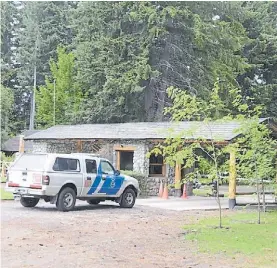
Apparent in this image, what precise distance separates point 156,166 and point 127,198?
7145mm

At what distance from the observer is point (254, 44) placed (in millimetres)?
37469

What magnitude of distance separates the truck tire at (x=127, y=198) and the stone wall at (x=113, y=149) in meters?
4.55

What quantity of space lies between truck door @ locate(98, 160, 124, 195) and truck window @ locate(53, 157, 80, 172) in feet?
3.16

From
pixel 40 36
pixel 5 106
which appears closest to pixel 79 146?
pixel 5 106

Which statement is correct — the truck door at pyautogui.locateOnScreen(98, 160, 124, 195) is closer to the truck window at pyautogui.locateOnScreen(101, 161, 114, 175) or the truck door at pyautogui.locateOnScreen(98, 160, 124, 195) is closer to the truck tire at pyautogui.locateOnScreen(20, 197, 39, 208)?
the truck window at pyautogui.locateOnScreen(101, 161, 114, 175)

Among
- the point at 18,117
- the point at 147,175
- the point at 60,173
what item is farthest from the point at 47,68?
the point at 60,173

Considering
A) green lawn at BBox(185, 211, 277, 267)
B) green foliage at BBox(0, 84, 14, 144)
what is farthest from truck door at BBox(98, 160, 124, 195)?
green foliage at BBox(0, 84, 14, 144)

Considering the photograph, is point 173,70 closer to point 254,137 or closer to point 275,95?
Answer: point 275,95

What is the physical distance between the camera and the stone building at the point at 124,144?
21.5 metres

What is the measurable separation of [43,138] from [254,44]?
1950 centimetres

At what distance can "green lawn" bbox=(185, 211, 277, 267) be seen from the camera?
8.27 m

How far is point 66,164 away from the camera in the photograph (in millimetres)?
14133

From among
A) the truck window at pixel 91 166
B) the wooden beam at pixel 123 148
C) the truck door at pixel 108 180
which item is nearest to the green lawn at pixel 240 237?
the truck door at pixel 108 180

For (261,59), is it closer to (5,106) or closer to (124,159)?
(124,159)
